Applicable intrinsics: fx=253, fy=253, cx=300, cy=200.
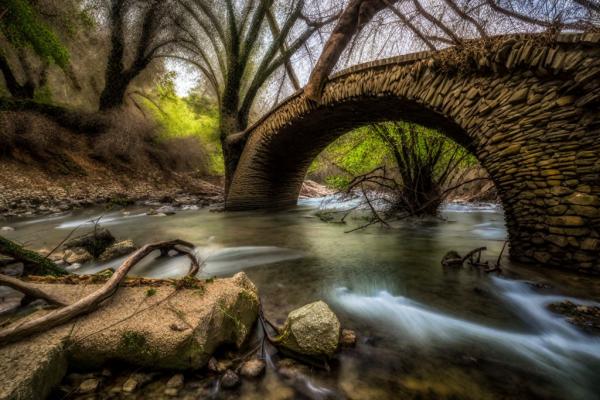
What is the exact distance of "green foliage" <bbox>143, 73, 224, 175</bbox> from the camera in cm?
1450

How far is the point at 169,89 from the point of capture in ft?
46.5

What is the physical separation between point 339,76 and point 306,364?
4883mm

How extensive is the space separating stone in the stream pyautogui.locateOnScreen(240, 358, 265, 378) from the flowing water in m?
0.05

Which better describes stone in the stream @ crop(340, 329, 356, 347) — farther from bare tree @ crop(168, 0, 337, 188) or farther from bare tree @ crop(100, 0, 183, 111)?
bare tree @ crop(100, 0, 183, 111)

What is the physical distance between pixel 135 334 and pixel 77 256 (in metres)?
3.01

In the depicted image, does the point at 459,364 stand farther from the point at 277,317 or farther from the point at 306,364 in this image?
the point at 277,317

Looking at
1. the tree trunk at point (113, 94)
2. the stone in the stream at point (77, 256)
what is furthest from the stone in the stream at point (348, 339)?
the tree trunk at point (113, 94)

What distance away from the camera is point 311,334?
1.39 meters

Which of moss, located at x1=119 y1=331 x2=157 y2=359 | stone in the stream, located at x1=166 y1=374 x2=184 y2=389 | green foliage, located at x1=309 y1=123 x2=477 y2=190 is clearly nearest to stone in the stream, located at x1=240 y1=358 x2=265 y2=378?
stone in the stream, located at x1=166 y1=374 x2=184 y2=389

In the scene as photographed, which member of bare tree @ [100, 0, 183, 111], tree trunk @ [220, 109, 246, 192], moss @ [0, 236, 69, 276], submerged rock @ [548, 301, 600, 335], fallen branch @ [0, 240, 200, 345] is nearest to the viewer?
fallen branch @ [0, 240, 200, 345]

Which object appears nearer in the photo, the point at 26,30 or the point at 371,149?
the point at 26,30

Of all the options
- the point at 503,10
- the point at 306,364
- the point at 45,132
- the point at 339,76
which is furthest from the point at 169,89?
the point at 306,364

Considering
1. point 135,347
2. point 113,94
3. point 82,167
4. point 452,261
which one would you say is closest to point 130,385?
point 135,347

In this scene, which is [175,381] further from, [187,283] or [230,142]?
[230,142]
